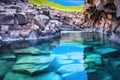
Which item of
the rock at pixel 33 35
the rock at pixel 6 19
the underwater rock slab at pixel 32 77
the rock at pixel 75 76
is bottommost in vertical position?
the rock at pixel 75 76

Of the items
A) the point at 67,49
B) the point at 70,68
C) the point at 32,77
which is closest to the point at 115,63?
the point at 70,68

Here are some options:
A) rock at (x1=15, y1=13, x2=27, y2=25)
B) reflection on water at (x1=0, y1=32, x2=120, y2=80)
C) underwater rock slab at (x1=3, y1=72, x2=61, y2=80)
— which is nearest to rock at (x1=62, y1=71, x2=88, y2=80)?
reflection on water at (x1=0, y1=32, x2=120, y2=80)

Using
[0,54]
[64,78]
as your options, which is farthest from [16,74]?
[0,54]

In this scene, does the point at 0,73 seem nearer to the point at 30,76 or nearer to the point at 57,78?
the point at 30,76

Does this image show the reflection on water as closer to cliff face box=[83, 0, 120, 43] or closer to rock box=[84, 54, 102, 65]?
rock box=[84, 54, 102, 65]

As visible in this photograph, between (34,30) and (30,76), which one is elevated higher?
(34,30)

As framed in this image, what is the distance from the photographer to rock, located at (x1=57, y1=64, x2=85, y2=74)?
45.8 feet

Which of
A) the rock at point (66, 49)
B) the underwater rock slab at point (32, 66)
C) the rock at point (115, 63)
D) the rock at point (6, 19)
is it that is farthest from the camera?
the rock at point (6, 19)

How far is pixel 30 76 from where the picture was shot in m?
12.8

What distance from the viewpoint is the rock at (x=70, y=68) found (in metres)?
14.0

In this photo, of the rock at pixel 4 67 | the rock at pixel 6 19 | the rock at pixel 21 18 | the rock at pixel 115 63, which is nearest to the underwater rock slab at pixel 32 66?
the rock at pixel 4 67

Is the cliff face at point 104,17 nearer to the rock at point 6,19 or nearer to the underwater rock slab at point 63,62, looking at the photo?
the underwater rock slab at point 63,62

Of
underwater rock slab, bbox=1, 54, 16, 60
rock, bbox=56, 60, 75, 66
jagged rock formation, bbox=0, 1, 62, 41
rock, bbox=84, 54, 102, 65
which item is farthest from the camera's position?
jagged rock formation, bbox=0, 1, 62, 41

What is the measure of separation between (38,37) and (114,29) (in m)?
10.1
